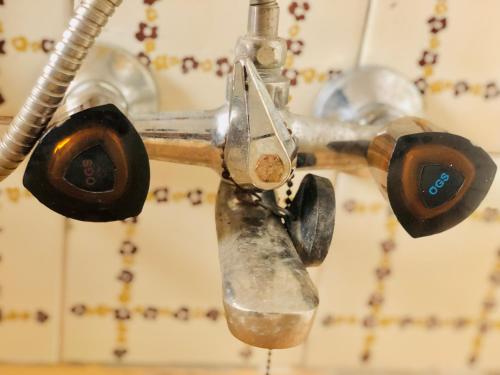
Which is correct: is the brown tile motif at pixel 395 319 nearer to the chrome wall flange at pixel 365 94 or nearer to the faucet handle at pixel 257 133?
the chrome wall flange at pixel 365 94

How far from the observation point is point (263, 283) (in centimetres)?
33

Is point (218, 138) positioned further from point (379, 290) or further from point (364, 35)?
point (379, 290)

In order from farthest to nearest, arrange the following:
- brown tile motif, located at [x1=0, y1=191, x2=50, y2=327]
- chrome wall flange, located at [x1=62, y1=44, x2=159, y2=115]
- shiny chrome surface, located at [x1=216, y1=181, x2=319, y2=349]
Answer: brown tile motif, located at [x1=0, y1=191, x2=50, y2=327]
chrome wall flange, located at [x1=62, y1=44, x2=159, y2=115]
shiny chrome surface, located at [x1=216, y1=181, x2=319, y2=349]

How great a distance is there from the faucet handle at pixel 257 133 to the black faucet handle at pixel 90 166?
6cm

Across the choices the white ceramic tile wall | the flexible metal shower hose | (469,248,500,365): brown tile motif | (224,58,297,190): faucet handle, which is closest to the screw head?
(224,58,297,190): faucet handle

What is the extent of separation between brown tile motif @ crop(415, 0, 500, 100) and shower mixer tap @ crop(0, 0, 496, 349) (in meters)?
0.10

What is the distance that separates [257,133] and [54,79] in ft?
0.40

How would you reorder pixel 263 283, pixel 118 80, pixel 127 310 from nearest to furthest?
pixel 263 283 < pixel 118 80 < pixel 127 310

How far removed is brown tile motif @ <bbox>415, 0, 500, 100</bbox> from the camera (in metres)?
0.51

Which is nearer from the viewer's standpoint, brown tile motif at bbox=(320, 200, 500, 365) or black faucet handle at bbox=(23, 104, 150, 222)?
black faucet handle at bbox=(23, 104, 150, 222)

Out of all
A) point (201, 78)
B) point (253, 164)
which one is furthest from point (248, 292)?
point (201, 78)

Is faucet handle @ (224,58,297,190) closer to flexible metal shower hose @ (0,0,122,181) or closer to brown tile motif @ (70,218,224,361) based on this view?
flexible metal shower hose @ (0,0,122,181)

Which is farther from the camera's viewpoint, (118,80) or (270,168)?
(118,80)

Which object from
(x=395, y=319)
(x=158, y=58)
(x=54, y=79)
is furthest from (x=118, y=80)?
(x=395, y=319)
